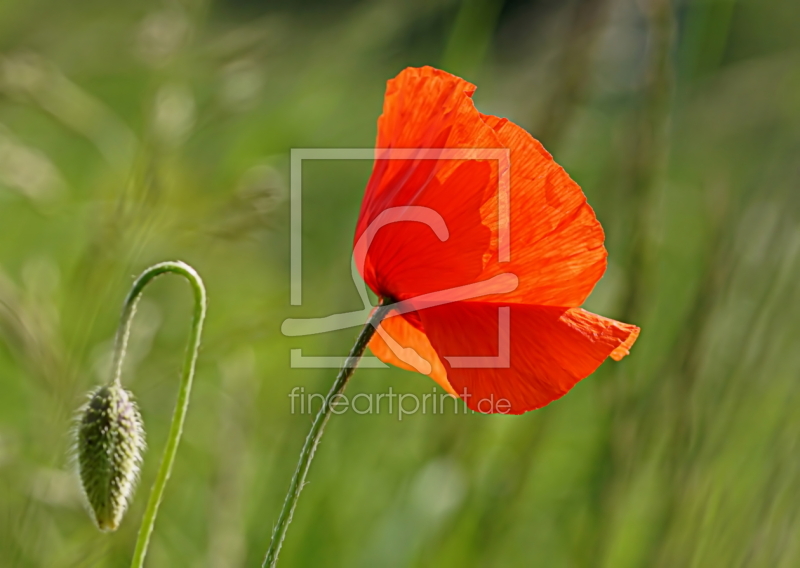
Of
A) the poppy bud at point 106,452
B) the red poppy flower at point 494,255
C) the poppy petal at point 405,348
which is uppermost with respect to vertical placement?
the red poppy flower at point 494,255

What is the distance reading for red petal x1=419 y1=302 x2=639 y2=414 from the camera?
62 cm

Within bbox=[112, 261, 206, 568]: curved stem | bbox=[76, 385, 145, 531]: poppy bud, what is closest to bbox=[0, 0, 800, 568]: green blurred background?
bbox=[76, 385, 145, 531]: poppy bud

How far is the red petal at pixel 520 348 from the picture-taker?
62 centimetres

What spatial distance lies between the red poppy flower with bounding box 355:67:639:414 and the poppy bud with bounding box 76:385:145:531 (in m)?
0.22

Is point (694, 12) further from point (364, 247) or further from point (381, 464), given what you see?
point (381, 464)

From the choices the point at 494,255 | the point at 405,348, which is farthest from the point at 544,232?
the point at 405,348

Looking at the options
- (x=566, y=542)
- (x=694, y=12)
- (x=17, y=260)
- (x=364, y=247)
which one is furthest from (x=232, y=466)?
(x=17, y=260)

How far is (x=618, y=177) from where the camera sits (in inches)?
46.4

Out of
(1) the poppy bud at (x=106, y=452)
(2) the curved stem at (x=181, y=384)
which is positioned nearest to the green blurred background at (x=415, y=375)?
(1) the poppy bud at (x=106, y=452)

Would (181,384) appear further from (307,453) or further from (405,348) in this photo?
(405,348)

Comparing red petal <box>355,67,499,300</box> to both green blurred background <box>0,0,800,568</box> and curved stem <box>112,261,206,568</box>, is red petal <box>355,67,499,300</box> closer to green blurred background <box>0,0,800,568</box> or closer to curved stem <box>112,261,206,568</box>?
curved stem <box>112,261,206,568</box>

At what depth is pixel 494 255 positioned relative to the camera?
63cm

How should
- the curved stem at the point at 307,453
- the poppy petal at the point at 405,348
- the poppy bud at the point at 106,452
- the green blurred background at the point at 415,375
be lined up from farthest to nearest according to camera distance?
the green blurred background at the point at 415,375 → the poppy petal at the point at 405,348 → the poppy bud at the point at 106,452 → the curved stem at the point at 307,453

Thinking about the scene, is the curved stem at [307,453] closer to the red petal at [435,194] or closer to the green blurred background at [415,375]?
the red petal at [435,194]
